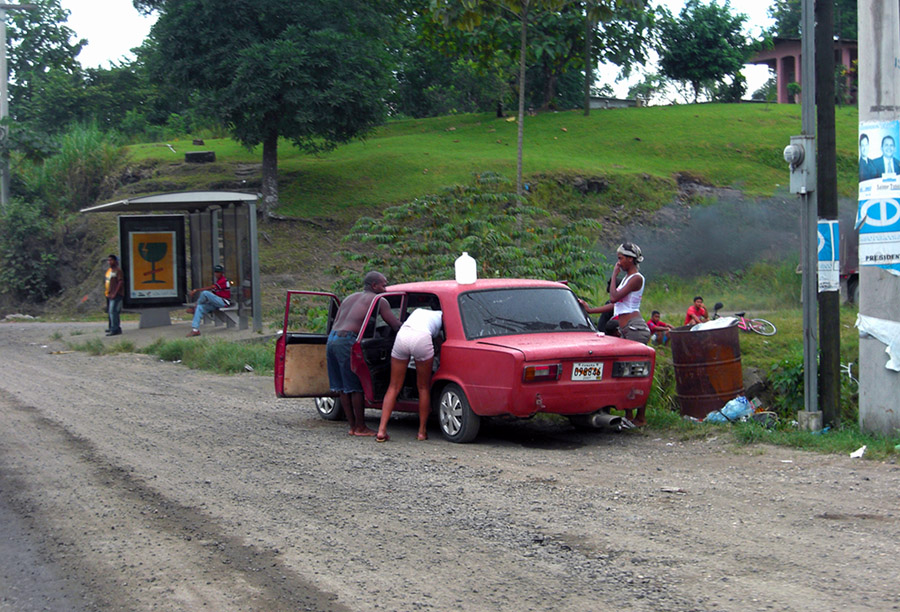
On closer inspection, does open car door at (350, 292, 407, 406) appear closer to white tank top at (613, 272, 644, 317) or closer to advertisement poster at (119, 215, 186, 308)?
white tank top at (613, 272, 644, 317)

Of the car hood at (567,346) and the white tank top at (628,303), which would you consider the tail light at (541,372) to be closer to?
the car hood at (567,346)

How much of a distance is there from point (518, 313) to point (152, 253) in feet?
52.6

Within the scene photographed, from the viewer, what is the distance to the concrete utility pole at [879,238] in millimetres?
8648

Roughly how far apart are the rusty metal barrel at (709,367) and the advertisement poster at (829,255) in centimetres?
111

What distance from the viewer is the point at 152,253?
23.3m

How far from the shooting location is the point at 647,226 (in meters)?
31.4

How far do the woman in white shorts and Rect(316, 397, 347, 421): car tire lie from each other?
1476 mm

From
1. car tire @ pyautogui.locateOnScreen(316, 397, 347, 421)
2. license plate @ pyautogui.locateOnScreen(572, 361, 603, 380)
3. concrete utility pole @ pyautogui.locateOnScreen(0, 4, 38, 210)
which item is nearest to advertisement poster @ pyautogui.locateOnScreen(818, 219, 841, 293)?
license plate @ pyautogui.locateOnScreen(572, 361, 603, 380)

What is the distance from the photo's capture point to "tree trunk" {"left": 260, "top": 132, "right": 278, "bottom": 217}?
107ft

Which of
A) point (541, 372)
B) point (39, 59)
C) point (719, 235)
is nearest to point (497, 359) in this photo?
point (541, 372)

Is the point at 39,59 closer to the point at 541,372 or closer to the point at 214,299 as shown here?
the point at 214,299

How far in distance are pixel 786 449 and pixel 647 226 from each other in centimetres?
2356

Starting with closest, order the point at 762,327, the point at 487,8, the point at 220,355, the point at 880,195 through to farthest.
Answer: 1. the point at 880,195
2. the point at 762,327
3. the point at 220,355
4. the point at 487,8

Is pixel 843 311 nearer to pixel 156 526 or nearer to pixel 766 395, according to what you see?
pixel 766 395
